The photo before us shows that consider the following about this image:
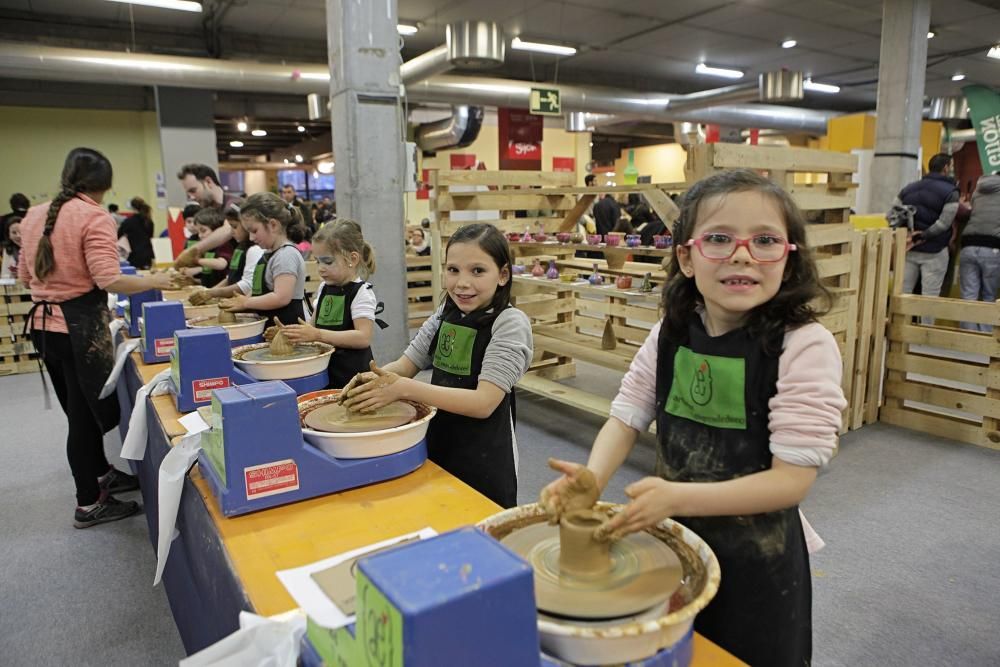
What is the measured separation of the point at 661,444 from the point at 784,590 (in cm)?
34

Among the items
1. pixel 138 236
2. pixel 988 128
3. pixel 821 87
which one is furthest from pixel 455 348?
pixel 821 87

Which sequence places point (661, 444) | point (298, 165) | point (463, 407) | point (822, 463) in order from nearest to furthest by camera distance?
point (822, 463) → point (661, 444) → point (463, 407) → point (298, 165)

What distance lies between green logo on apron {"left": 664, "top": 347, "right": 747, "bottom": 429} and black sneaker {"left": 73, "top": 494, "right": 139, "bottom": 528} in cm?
308

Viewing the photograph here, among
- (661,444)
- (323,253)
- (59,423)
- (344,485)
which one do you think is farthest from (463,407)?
(59,423)

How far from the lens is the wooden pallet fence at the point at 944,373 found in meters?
4.06

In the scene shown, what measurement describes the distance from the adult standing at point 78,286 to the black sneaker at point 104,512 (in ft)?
0.05

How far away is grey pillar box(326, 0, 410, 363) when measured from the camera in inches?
163

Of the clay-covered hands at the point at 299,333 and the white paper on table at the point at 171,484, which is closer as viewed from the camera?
the white paper on table at the point at 171,484

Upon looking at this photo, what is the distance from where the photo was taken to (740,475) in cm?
124

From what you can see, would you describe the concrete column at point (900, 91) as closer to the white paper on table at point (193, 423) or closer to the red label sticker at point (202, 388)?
the red label sticker at point (202, 388)

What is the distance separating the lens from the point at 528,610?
77cm

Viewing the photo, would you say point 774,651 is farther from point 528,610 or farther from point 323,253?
point 323,253

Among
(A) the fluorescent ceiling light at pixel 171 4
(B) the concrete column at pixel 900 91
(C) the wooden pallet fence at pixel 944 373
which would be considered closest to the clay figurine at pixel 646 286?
(C) the wooden pallet fence at pixel 944 373

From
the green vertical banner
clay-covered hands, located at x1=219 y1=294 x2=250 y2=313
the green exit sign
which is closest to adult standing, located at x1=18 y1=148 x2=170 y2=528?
clay-covered hands, located at x1=219 y1=294 x2=250 y2=313
